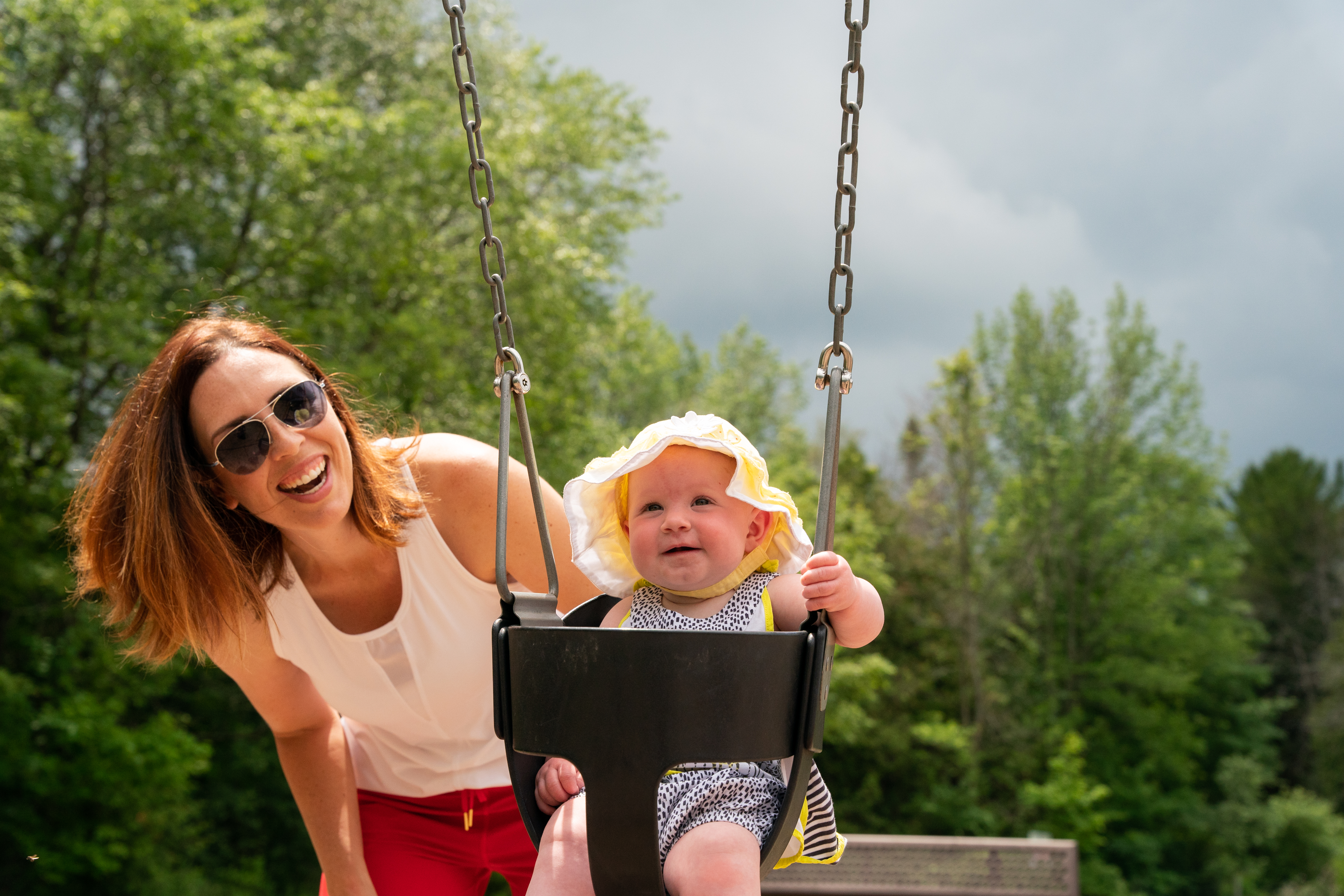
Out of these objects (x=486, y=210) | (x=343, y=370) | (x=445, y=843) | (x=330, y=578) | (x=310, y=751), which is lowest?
(x=445, y=843)

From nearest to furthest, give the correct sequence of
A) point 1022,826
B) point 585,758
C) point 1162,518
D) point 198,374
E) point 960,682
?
point 585,758 < point 198,374 < point 1022,826 < point 960,682 < point 1162,518

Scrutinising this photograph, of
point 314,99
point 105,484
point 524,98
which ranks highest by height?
point 524,98

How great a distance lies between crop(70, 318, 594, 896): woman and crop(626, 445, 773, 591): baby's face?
0.31m

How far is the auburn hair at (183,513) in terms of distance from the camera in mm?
1777

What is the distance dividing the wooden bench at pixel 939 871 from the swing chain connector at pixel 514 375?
19.1 feet

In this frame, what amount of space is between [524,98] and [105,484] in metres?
11.9

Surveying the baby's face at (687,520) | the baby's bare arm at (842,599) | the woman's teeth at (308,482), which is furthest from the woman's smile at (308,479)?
the baby's bare arm at (842,599)

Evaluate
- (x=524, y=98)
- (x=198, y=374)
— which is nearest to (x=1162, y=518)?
(x=524, y=98)

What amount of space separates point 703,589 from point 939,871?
6.41 meters

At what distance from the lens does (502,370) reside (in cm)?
164

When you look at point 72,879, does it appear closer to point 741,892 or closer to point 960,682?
point 741,892

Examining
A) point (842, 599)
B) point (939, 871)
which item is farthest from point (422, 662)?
point (939, 871)

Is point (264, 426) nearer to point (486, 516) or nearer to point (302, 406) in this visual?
point (302, 406)

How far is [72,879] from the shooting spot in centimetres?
1063
